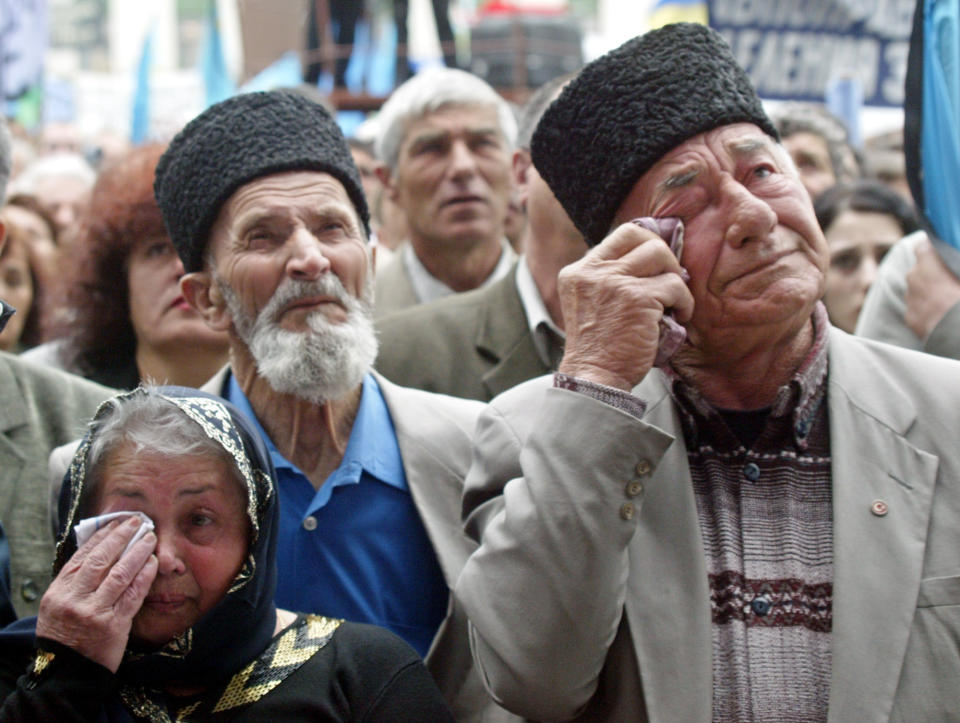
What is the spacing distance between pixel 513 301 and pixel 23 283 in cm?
229

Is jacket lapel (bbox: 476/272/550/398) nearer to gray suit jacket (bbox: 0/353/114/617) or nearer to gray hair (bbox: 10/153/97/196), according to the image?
gray suit jacket (bbox: 0/353/114/617)

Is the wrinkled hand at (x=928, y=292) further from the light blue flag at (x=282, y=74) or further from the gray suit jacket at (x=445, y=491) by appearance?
the light blue flag at (x=282, y=74)

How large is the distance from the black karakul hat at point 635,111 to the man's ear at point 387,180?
99.3 inches

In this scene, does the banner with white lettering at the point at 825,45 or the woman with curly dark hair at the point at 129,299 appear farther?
the banner with white lettering at the point at 825,45

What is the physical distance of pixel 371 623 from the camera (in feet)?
9.55

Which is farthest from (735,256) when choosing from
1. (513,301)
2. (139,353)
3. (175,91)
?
(175,91)

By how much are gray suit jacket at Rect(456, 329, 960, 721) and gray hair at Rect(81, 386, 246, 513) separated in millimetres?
628

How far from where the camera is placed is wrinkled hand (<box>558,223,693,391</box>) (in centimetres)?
233

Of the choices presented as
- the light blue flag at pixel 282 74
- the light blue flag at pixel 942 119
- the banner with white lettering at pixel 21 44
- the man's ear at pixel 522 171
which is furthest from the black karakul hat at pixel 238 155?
the light blue flag at pixel 282 74

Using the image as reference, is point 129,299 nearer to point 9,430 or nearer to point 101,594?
point 9,430

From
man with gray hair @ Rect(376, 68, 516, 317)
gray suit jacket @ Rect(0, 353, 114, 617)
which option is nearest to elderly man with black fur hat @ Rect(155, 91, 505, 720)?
gray suit jacket @ Rect(0, 353, 114, 617)

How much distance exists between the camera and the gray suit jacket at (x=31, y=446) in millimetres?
3062

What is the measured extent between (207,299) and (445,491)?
91 cm

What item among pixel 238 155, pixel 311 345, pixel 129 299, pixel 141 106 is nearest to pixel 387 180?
pixel 129 299
